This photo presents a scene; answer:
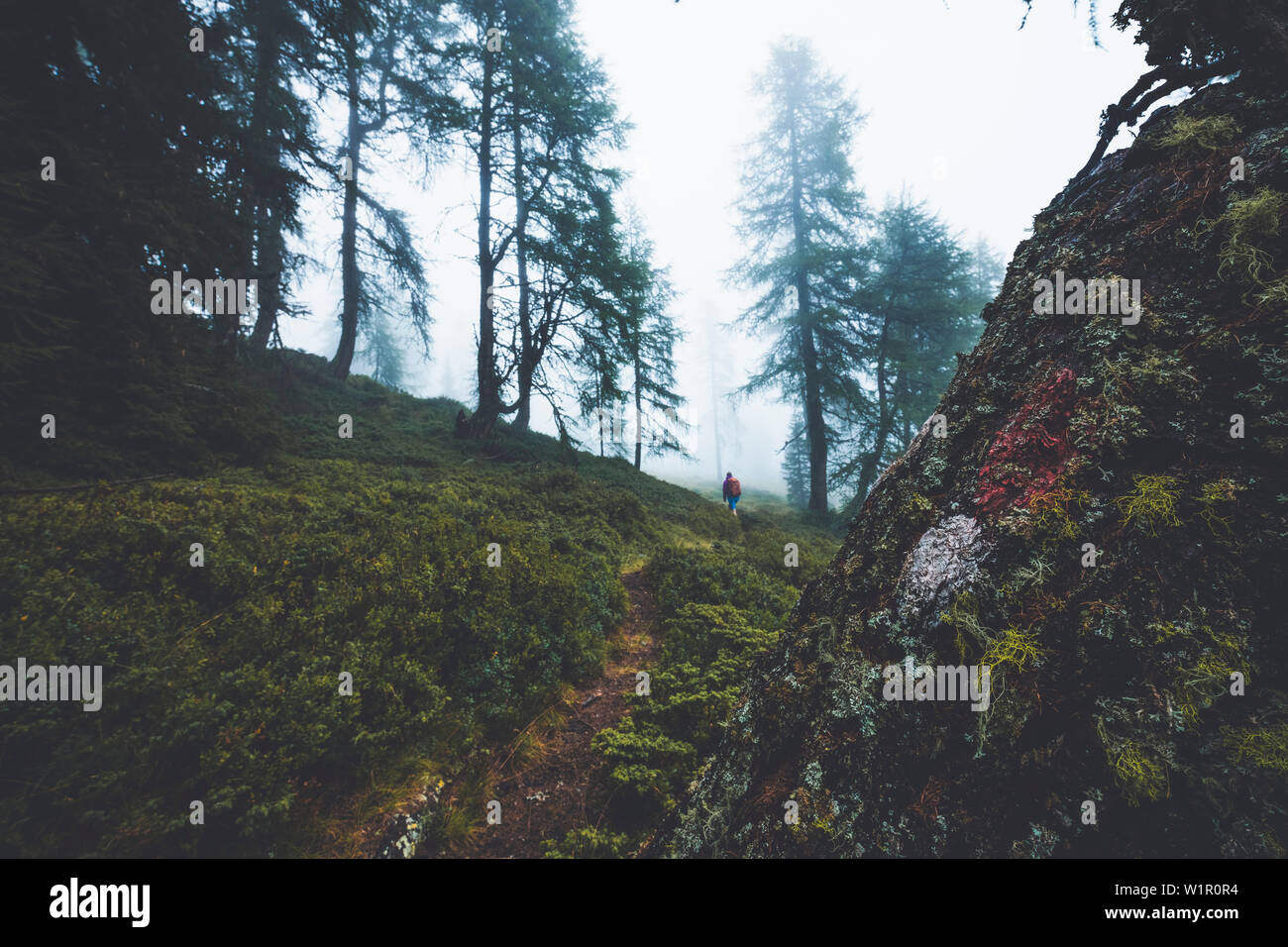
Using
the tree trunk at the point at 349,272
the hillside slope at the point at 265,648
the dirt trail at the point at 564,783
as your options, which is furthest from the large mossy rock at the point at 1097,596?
the tree trunk at the point at 349,272

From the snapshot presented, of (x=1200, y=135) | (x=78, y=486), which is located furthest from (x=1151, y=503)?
(x=78, y=486)

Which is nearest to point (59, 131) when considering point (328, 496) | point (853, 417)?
point (328, 496)

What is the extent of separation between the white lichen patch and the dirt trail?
3.08 meters

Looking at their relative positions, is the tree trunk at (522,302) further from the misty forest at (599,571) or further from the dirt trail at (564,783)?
the dirt trail at (564,783)

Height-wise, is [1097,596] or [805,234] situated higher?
[805,234]

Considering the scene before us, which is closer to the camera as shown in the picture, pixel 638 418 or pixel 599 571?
pixel 599 571

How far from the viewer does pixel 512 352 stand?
11.6 meters

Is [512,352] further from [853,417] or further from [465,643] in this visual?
[853,417]

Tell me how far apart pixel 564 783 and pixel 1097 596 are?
3953 millimetres

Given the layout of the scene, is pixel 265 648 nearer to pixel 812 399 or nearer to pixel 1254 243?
pixel 1254 243

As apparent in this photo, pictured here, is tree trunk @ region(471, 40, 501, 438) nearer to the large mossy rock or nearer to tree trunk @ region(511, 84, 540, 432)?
tree trunk @ region(511, 84, 540, 432)

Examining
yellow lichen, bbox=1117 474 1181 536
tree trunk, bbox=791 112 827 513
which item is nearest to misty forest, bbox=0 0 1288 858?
yellow lichen, bbox=1117 474 1181 536

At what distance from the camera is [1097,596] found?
5.13 ft

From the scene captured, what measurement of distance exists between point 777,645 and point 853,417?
662 inches
